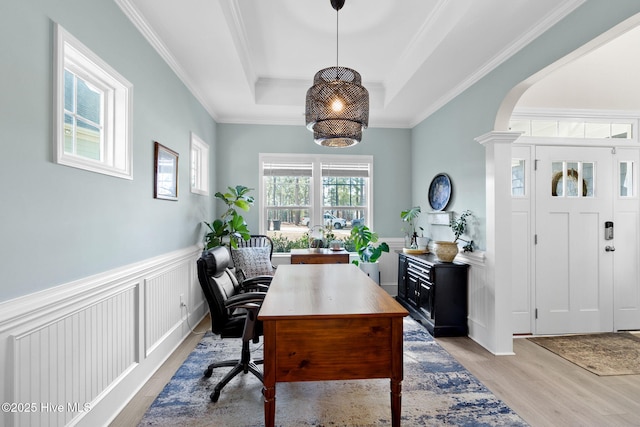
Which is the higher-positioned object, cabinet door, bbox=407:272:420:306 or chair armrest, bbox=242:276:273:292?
chair armrest, bbox=242:276:273:292

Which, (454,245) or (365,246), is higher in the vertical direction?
(454,245)

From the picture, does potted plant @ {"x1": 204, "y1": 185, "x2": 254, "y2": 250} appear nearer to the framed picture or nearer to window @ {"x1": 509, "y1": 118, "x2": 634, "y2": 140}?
the framed picture

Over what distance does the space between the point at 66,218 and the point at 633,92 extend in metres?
4.88

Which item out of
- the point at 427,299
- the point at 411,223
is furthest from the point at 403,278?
the point at 411,223

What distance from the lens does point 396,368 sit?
1.58m

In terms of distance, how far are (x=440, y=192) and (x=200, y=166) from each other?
3109 millimetres

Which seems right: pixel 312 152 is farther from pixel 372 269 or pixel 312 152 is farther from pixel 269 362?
pixel 269 362

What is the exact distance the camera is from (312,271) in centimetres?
277

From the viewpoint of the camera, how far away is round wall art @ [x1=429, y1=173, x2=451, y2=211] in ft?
11.8

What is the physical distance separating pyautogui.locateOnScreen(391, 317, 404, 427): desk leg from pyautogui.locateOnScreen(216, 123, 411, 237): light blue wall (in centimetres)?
320

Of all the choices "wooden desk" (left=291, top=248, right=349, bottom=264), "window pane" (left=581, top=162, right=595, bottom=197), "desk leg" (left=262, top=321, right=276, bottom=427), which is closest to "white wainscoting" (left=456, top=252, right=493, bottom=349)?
"window pane" (left=581, top=162, right=595, bottom=197)

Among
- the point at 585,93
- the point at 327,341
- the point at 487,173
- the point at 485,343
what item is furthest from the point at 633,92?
the point at 327,341

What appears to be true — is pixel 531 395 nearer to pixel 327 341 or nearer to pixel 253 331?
pixel 327 341

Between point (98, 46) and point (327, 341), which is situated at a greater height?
point (98, 46)
